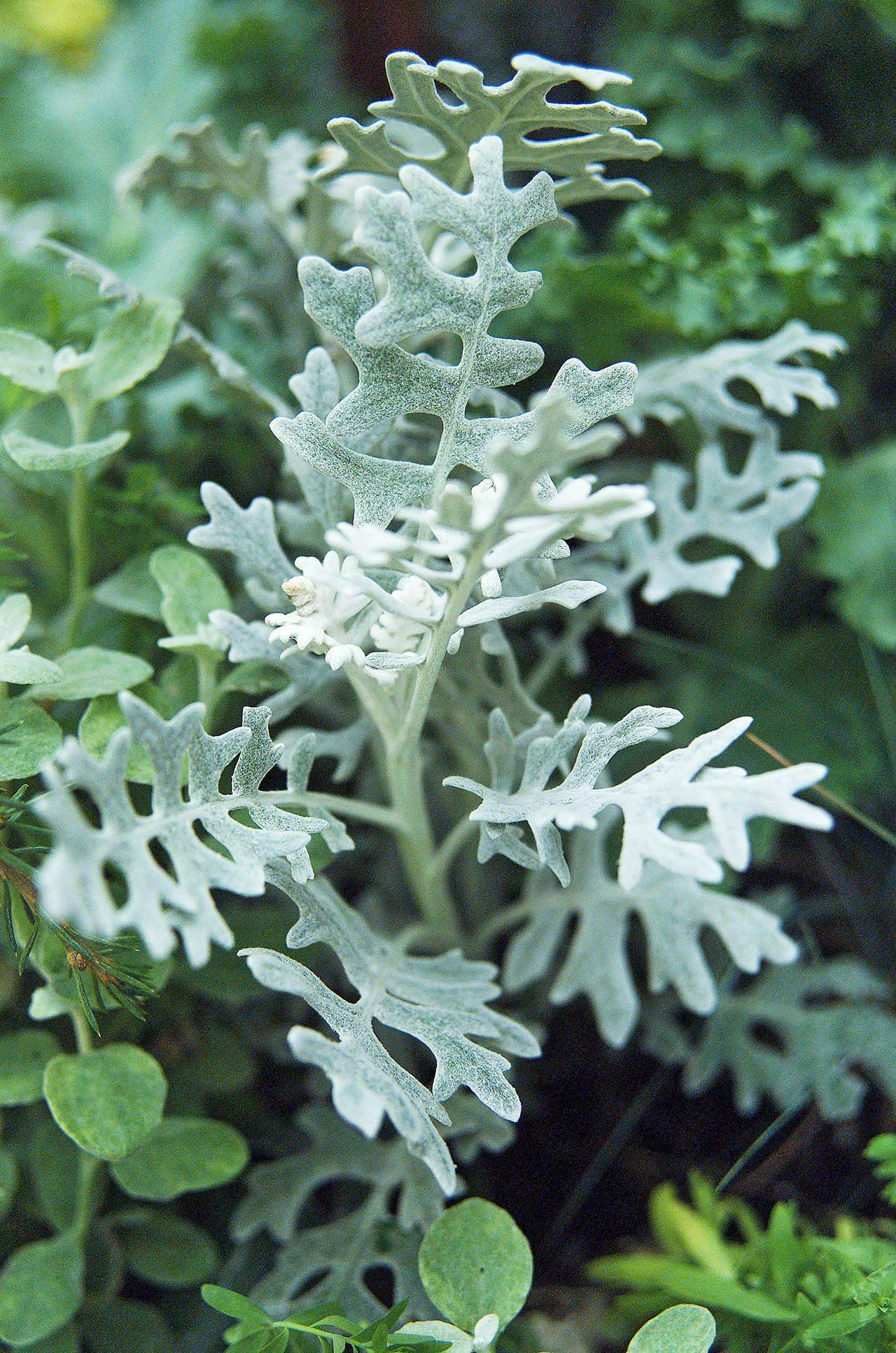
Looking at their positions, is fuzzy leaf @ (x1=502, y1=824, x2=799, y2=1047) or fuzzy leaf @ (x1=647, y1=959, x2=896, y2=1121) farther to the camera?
fuzzy leaf @ (x1=647, y1=959, x2=896, y2=1121)

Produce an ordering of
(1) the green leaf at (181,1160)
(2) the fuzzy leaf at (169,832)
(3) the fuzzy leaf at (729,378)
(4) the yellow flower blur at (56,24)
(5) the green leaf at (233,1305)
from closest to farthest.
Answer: (2) the fuzzy leaf at (169,832) < (5) the green leaf at (233,1305) < (1) the green leaf at (181,1160) < (3) the fuzzy leaf at (729,378) < (4) the yellow flower blur at (56,24)

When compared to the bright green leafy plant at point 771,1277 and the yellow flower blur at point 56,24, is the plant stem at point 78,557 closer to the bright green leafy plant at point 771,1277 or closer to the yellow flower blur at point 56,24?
the bright green leafy plant at point 771,1277

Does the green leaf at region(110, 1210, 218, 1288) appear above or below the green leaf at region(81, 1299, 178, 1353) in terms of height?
above

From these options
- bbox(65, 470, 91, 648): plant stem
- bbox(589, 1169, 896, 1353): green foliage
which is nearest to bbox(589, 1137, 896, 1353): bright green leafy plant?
bbox(589, 1169, 896, 1353): green foliage

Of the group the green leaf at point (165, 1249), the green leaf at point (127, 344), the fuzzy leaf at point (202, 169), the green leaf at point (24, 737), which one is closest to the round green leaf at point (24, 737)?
the green leaf at point (24, 737)

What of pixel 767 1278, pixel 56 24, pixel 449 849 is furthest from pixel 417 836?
pixel 56 24

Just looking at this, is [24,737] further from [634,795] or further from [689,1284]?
[689,1284]

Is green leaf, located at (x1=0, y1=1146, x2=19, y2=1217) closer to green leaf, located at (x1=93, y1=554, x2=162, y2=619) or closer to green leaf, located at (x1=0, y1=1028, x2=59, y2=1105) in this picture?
green leaf, located at (x1=0, y1=1028, x2=59, y2=1105)
